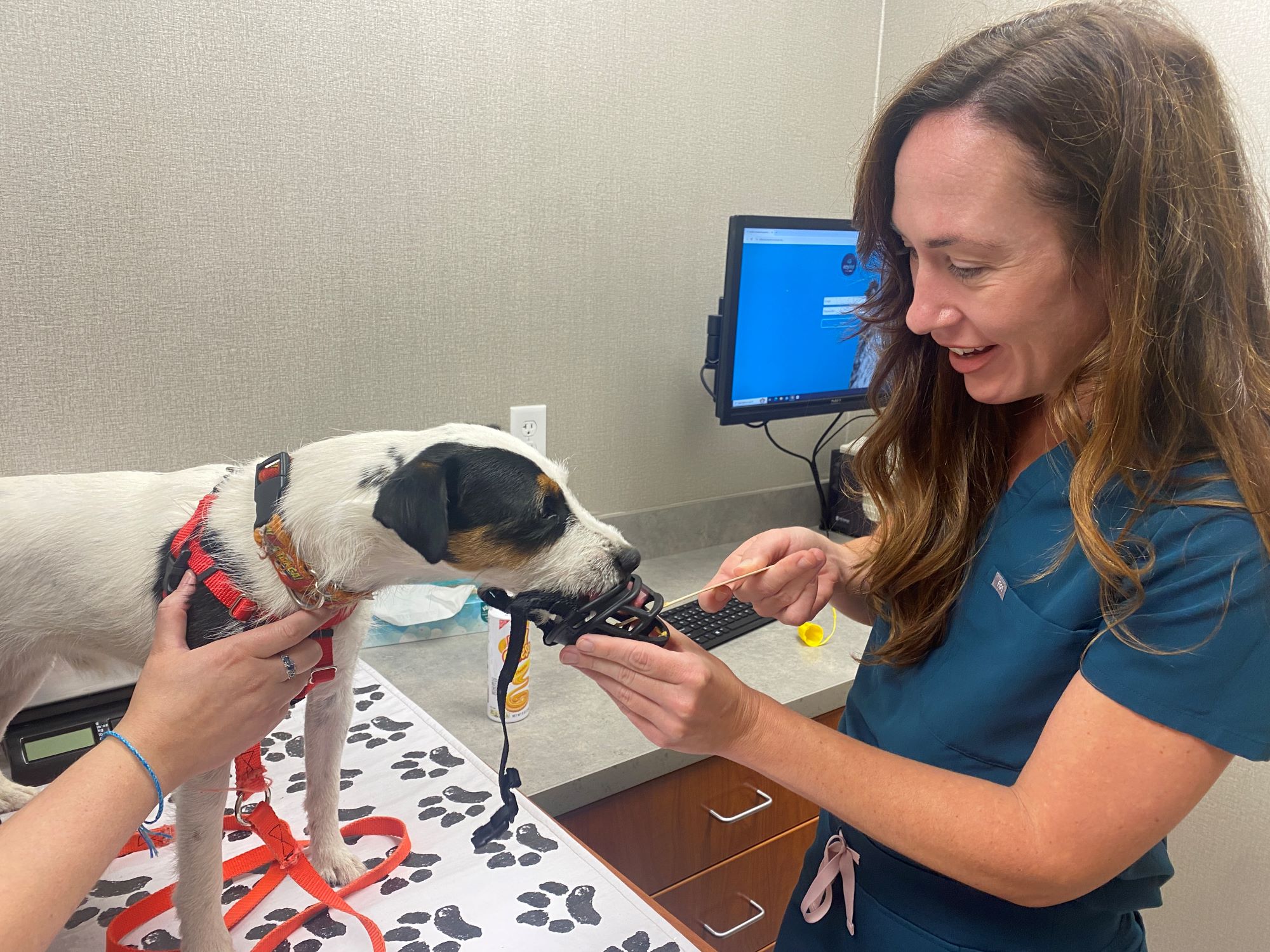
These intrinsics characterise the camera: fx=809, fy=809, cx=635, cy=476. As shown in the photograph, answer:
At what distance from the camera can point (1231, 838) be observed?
1605 mm

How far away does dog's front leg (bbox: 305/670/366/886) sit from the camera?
946 mm

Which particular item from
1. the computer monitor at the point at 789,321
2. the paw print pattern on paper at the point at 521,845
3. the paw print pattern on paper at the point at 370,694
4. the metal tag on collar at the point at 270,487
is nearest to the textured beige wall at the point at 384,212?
the computer monitor at the point at 789,321

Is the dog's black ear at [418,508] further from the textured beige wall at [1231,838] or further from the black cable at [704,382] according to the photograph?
the textured beige wall at [1231,838]

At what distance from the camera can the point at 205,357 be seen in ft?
4.32

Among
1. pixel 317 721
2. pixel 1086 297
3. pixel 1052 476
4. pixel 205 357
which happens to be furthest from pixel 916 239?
pixel 205 357

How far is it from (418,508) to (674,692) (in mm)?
307

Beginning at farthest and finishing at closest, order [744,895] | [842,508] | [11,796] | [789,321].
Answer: [842,508] < [789,321] < [744,895] < [11,796]

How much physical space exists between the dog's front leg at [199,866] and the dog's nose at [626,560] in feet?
1.46

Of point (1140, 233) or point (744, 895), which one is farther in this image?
point (744, 895)

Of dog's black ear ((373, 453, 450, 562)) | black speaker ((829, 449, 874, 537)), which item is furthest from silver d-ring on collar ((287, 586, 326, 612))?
black speaker ((829, 449, 874, 537))

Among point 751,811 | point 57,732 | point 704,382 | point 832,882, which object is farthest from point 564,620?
point 704,382

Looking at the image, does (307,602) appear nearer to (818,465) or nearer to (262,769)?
(262,769)

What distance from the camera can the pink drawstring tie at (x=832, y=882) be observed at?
0.92 meters

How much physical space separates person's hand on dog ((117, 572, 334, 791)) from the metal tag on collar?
0.11m
